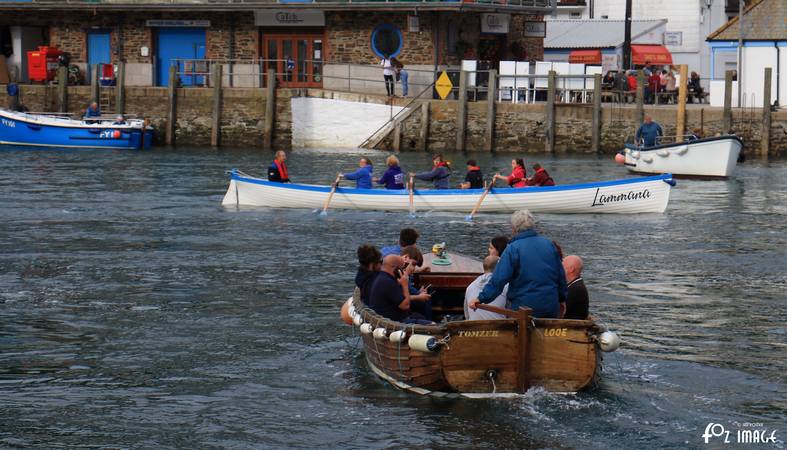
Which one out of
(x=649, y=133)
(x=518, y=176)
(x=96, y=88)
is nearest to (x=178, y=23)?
(x=96, y=88)

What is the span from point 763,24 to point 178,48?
22.2 meters

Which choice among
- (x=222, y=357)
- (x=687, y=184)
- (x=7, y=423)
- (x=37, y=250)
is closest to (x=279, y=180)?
(x=37, y=250)

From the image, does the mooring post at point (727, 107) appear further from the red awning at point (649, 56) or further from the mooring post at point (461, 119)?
the red awning at point (649, 56)

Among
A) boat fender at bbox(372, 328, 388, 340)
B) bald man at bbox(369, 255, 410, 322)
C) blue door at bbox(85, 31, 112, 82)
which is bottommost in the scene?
boat fender at bbox(372, 328, 388, 340)

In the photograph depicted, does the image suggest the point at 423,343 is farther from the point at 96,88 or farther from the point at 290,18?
the point at 290,18

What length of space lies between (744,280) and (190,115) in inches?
1213

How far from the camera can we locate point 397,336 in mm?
13180

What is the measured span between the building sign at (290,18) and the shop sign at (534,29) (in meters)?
8.52

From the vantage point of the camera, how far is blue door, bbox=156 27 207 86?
2053 inches

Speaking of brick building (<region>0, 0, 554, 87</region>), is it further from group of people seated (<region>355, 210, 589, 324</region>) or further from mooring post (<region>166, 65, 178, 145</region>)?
group of people seated (<region>355, 210, 589, 324</region>)

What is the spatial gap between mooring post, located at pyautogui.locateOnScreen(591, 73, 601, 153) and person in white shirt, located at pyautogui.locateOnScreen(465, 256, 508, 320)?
30662 mm

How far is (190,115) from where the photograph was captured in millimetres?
48312

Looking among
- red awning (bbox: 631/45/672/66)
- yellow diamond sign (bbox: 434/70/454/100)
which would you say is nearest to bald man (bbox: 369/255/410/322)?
yellow diamond sign (bbox: 434/70/454/100)

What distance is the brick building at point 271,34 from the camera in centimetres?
4959
